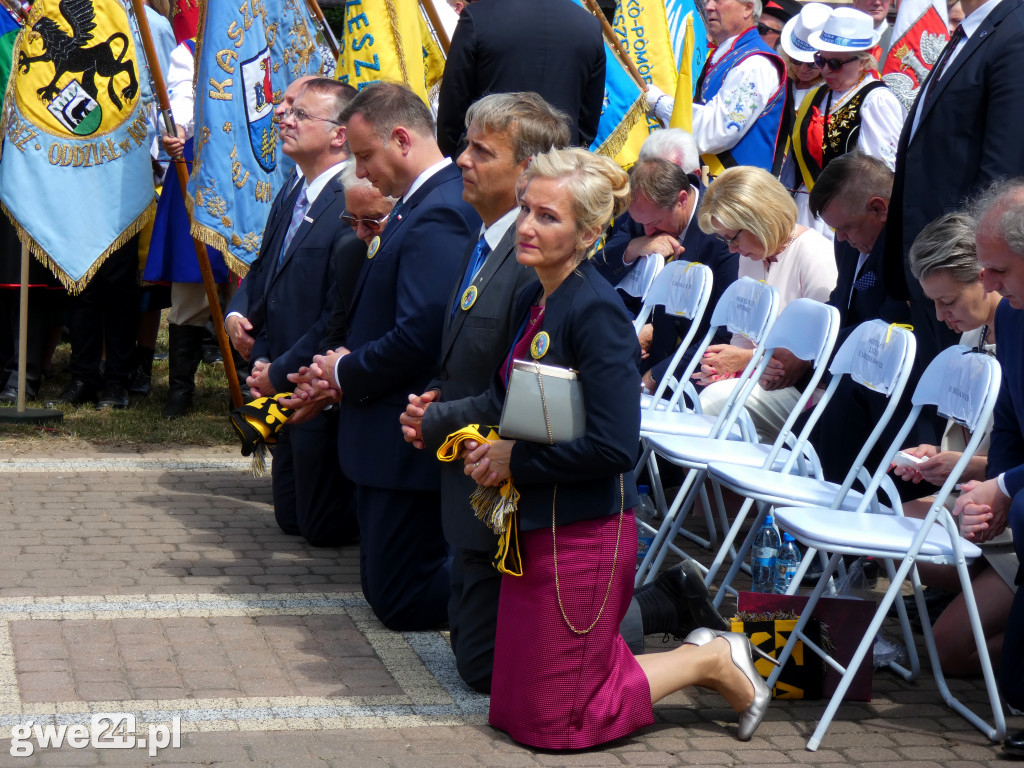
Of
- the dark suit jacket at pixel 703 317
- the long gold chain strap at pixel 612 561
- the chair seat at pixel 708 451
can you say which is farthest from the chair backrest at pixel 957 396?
the dark suit jacket at pixel 703 317

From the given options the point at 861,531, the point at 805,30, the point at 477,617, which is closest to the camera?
the point at 861,531

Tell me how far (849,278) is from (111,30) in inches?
173

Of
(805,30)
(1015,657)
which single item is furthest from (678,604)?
(805,30)

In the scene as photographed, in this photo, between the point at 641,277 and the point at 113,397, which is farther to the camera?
the point at 113,397

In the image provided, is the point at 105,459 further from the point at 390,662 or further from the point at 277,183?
the point at 390,662

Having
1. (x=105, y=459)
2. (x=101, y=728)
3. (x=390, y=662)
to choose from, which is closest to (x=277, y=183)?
(x=105, y=459)

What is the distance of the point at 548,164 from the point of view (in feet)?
11.6

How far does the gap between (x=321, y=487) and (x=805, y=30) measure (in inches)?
134

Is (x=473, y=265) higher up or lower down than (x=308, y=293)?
higher up

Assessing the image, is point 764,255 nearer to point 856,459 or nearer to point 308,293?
point 856,459

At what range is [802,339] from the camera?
4.77 metres

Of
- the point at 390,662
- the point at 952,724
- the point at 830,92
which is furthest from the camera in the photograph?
the point at 830,92

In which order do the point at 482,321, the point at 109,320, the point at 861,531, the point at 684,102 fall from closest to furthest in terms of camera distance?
the point at 861,531 < the point at 482,321 < the point at 684,102 < the point at 109,320

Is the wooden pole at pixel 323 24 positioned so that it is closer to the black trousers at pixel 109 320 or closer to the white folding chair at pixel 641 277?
the black trousers at pixel 109 320
